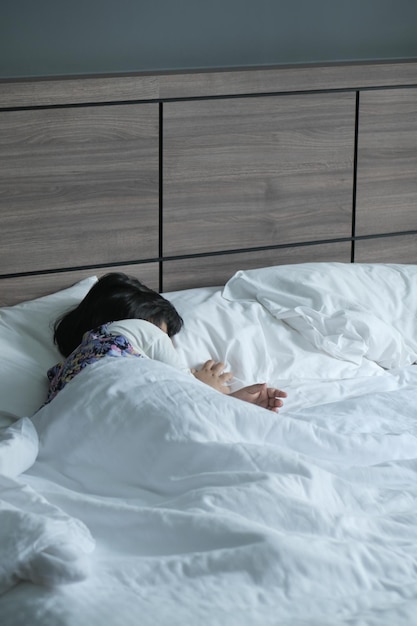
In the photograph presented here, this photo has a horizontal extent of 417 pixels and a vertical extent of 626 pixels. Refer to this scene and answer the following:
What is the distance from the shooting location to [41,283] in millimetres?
2656

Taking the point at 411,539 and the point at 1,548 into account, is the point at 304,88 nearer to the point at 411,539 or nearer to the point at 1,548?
the point at 411,539

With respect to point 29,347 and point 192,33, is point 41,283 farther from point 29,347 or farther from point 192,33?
point 192,33

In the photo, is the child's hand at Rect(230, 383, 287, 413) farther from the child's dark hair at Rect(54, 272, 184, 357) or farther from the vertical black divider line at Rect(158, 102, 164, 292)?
the vertical black divider line at Rect(158, 102, 164, 292)

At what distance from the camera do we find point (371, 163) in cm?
302

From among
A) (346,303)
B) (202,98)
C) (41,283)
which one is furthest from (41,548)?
(202,98)

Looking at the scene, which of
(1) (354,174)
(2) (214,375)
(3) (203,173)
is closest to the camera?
(2) (214,375)

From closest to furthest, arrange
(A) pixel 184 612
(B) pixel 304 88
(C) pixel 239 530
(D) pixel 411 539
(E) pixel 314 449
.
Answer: (A) pixel 184 612
(C) pixel 239 530
(D) pixel 411 539
(E) pixel 314 449
(B) pixel 304 88

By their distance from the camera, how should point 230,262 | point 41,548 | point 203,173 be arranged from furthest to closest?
point 230,262 → point 203,173 → point 41,548

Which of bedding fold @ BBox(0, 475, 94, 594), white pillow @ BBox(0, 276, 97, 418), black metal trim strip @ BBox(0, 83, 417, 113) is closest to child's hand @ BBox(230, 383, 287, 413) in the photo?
white pillow @ BBox(0, 276, 97, 418)

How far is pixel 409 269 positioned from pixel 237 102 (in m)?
0.73

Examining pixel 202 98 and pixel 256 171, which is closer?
pixel 202 98

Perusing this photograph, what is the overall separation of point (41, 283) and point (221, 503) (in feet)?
3.88

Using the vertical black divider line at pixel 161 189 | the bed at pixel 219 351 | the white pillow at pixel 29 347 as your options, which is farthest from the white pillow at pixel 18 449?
the vertical black divider line at pixel 161 189

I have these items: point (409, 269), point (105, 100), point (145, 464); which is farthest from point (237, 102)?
point (145, 464)
